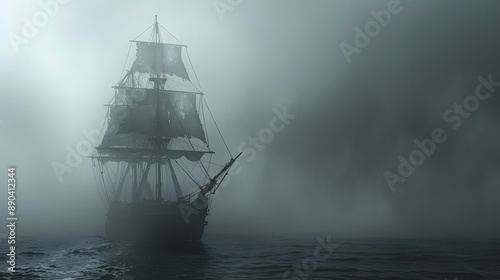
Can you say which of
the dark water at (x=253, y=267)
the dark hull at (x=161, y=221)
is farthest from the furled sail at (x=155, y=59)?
the dark water at (x=253, y=267)

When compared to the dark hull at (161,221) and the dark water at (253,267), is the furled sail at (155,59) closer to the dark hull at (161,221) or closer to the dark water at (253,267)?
the dark hull at (161,221)

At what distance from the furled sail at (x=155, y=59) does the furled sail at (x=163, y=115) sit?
4652mm

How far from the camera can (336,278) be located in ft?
93.8

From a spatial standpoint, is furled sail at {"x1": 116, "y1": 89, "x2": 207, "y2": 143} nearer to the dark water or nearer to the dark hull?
the dark hull

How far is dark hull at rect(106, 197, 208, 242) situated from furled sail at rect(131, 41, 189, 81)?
2970cm

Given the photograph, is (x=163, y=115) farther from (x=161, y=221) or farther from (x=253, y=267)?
(x=253, y=267)

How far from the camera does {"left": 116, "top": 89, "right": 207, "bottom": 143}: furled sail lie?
3290 inches

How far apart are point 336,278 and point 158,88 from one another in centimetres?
6449

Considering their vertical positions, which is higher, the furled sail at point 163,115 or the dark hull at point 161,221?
the furled sail at point 163,115

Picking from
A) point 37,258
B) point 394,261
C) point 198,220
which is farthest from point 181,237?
point 394,261

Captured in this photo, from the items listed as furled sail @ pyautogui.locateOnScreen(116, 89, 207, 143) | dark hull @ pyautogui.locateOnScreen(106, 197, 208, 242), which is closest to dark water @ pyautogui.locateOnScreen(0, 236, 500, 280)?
dark hull @ pyautogui.locateOnScreen(106, 197, 208, 242)

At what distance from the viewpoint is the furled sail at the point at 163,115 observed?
3290 inches

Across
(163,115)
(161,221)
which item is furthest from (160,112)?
(161,221)

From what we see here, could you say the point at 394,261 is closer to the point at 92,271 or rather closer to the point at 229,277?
the point at 229,277
